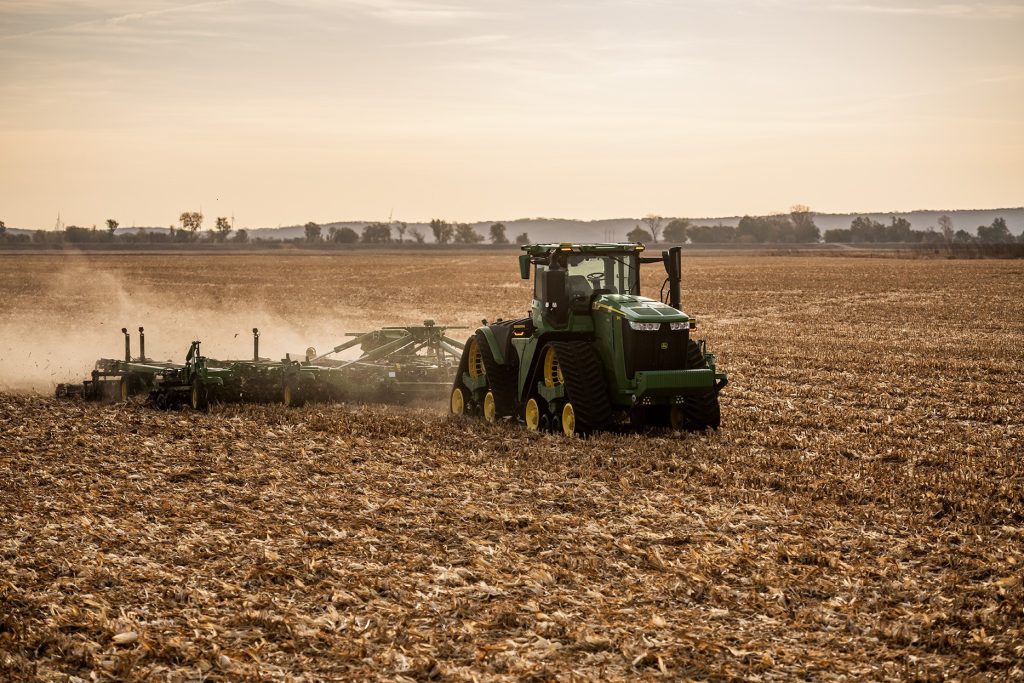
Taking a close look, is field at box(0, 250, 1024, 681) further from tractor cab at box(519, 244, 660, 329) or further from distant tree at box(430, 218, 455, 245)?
distant tree at box(430, 218, 455, 245)

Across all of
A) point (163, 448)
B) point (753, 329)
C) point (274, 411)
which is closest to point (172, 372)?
point (274, 411)

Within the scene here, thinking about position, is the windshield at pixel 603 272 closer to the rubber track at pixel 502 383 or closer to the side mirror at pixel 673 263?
the side mirror at pixel 673 263

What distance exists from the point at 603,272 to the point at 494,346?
75.2 inches

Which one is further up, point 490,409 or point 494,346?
point 494,346

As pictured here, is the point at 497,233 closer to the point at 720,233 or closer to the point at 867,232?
the point at 720,233

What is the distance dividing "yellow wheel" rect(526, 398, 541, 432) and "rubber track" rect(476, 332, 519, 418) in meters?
0.59

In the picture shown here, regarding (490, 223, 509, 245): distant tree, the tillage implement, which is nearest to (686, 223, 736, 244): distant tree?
(490, 223, 509, 245): distant tree

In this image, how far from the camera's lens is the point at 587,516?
431 inches

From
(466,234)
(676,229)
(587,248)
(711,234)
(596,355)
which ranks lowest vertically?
(596,355)

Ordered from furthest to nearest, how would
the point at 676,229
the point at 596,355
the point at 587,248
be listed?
the point at 676,229 → the point at 587,248 → the point at 596,355

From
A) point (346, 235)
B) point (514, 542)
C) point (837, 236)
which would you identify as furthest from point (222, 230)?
point (514, 542)

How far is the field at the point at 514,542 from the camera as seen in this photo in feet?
24.8

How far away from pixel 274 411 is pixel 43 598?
27.7 ft

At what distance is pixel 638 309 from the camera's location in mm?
14320
